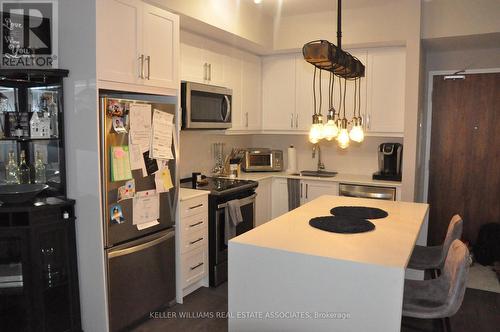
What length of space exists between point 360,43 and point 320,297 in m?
3.08

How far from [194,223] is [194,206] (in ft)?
0.48

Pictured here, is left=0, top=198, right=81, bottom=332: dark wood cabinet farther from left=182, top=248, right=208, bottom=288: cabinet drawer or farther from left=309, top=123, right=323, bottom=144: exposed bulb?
left=309, top=123, right=323, bottom=144: exposed bulb

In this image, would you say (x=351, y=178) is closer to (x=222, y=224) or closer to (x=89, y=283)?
(x=222, y=224)

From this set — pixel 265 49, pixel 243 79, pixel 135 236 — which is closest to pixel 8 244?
pixel 135 236

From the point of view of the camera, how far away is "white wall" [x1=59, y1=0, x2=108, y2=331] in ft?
8.18

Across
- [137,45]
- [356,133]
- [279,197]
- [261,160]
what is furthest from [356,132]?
[261,160]

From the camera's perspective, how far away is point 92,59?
2.46 metres

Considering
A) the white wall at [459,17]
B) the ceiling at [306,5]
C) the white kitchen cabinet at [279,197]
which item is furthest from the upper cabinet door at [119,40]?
the white wall at [459,17]

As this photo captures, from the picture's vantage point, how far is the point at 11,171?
108 inches

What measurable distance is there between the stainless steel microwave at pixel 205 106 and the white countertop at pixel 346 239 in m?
1.28

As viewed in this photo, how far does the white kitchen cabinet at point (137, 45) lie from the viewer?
2504mm

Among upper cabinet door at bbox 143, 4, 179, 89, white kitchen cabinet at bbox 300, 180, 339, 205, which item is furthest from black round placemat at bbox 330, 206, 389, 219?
upper cabinet door at bbox 143, 4, 179, 89

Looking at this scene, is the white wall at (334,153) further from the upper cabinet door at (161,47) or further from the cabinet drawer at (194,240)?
the upper cabinet door at (161,47)

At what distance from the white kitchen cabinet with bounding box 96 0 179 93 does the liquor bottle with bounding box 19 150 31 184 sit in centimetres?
83
